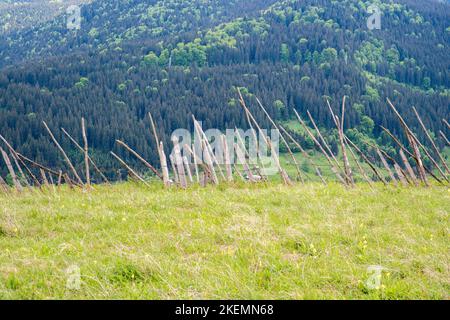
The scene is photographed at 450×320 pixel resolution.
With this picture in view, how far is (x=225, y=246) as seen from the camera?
664cm

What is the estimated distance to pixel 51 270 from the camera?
5641 mm

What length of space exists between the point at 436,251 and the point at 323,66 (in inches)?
7357

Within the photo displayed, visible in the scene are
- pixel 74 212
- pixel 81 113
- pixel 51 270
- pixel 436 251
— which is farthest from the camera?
pixel 81 113

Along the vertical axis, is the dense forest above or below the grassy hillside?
below

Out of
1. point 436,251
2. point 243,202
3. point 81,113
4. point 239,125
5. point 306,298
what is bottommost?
point 239,125

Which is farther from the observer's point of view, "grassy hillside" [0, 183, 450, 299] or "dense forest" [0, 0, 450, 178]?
"dense forest" [0, 0, 450, 178]

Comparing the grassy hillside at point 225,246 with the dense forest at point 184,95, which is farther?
the dense forest at point 184,95

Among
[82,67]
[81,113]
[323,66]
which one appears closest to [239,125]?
[81,113]

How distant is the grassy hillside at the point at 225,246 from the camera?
5.15m

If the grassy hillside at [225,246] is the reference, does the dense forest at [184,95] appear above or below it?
below

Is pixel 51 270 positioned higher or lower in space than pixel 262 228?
higher

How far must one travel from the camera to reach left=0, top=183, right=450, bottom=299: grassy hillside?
5148 mm

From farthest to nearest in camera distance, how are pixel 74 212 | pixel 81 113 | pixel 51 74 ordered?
pixel 51 74 → pixel 81 113 → pixel 74 212

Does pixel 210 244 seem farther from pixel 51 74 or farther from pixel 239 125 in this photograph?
pixel 51 74
